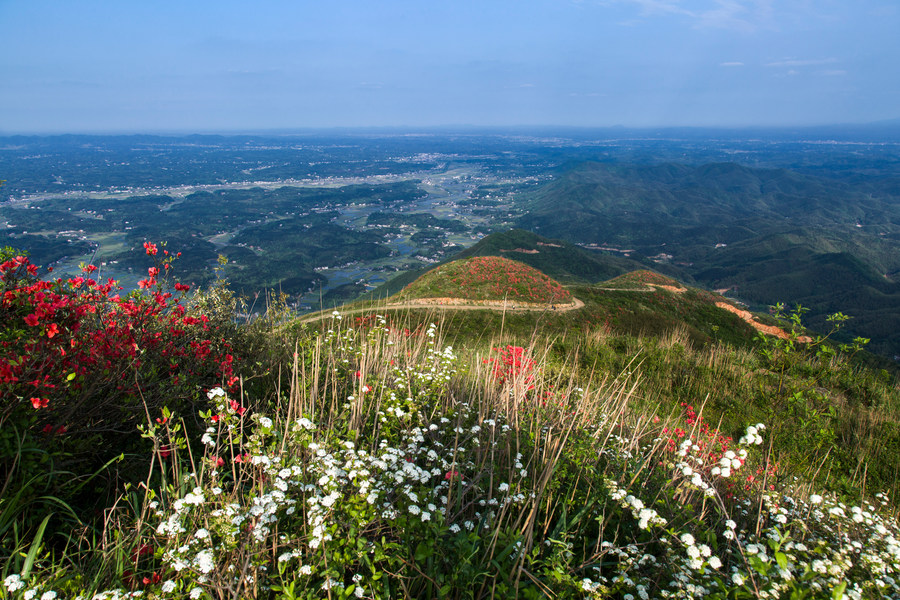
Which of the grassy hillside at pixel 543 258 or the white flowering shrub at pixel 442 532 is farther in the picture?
the grassy hillside at pixel 543 258

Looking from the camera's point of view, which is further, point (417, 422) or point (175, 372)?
point (175, 372)

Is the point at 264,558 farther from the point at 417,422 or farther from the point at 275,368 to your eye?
the point at 275,368

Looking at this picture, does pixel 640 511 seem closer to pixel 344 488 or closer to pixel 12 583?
pixel 344 488

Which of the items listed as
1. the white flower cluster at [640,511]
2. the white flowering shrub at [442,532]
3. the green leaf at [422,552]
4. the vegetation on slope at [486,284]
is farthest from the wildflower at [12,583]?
the vegetation on slope at [486,284]

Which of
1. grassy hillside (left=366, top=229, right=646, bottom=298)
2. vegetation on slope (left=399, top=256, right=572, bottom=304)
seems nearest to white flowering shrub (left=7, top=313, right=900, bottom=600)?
vegetation on slope (left=399, top=256, right=572, bottom=304)

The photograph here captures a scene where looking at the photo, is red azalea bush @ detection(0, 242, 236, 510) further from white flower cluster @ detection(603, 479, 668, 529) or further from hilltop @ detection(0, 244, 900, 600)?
white flower cluster @ detection(603, 479, 668, 529)

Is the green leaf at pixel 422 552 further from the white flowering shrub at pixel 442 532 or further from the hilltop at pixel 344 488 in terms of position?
the hilltop at pixel 344 488

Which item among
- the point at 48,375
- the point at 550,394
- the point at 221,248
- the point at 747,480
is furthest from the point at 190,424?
the point at 221,248

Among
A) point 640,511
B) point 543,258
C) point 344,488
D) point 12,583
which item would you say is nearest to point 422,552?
point 344,488
